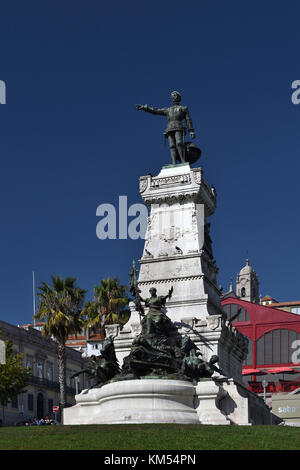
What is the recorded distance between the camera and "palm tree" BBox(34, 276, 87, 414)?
46250 millimetres

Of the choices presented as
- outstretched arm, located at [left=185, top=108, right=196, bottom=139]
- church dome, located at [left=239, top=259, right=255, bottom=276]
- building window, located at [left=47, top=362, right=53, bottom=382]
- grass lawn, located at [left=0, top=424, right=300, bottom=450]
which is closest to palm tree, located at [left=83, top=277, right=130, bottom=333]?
outstretched arm, located at [left=185, top=108, right=196, bottom=139]

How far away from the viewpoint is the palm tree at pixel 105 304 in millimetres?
49156

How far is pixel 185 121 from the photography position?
39.0 metres

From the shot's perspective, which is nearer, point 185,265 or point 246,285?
point 185,265

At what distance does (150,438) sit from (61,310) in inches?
1069

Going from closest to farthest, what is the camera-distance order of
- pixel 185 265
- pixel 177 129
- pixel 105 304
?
pixel 185 265 < pixel 177 129 < pixel 105 304

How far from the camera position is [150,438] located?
20.3 m

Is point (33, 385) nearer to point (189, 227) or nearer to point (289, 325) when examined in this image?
point (289, 325)

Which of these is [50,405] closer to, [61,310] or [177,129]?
[61,310]

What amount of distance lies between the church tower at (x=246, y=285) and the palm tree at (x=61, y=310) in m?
91.5

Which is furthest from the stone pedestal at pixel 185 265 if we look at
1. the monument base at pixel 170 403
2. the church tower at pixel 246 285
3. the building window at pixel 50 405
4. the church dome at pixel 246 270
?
the church dome at pixel 246 270

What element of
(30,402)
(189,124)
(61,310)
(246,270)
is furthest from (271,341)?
(246,270)

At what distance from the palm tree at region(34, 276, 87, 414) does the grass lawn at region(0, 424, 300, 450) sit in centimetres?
2208
